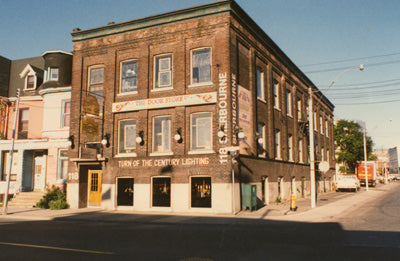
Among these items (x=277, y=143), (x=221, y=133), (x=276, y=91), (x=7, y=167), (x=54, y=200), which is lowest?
(x=54, y=200)

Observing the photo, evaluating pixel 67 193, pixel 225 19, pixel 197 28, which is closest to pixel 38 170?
pixel 67 193

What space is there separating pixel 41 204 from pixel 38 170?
519 centimetres

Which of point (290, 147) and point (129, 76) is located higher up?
point (129, 76)

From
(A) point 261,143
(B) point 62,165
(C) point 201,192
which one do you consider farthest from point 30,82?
(A) point 261,143

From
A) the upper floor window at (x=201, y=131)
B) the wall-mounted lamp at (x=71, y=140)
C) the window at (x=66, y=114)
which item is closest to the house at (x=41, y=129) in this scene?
the window at (x=66, y=114)

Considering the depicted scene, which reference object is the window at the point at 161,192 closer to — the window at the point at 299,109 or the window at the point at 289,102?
the window at the point at 289,102

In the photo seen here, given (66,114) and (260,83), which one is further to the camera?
(66,114)

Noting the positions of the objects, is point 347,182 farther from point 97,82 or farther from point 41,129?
point 41,129

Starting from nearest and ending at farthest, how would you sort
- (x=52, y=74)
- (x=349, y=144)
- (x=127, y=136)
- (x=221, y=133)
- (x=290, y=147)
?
1. (x=221, y=133)
2. (x=127, y=136)
3. (x=52, y=74)
4. (x=290, y=147)
5. (x=349, y=144)

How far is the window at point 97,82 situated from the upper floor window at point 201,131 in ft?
23.6

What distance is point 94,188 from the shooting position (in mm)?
23312

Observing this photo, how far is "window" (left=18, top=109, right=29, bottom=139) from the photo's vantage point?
28.4 m

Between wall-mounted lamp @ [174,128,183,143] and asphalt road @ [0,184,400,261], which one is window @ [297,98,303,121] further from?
asphalt road @ [0,184,400,261]

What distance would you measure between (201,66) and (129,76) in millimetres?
5391
